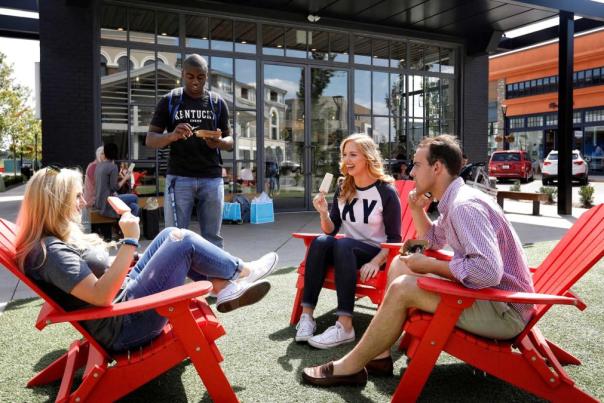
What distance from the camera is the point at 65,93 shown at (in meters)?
7.99

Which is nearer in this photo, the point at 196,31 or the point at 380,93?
the point at 196,31

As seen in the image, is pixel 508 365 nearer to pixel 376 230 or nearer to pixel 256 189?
pixel 376 230

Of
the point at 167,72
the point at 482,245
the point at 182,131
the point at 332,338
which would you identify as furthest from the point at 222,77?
the point at 482,245

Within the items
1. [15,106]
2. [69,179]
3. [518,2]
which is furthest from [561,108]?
[15,106]

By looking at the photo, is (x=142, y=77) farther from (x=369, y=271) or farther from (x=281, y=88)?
(x=369, y=271)

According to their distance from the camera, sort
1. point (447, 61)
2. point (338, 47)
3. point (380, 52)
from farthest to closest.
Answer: point (447, 61) < point (380, 52) < point (338, 47)

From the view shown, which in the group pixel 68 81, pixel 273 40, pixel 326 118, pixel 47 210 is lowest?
pixel 47 210

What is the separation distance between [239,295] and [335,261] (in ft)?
2.26

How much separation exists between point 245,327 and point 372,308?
39.7 inches

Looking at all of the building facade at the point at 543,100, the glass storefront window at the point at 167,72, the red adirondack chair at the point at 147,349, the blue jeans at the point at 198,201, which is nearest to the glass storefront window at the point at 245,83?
the glass storefront window at the point at 167,72

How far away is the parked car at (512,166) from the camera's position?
21.9 meters

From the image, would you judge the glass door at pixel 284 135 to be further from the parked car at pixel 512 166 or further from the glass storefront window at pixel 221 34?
the parked car at pixel 512 166

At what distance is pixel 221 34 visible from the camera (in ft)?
31.1

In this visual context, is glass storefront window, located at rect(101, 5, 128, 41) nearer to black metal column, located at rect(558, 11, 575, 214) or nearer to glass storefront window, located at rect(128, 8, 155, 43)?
glass storefront window, located at rect(128, 8, 155, 43)
